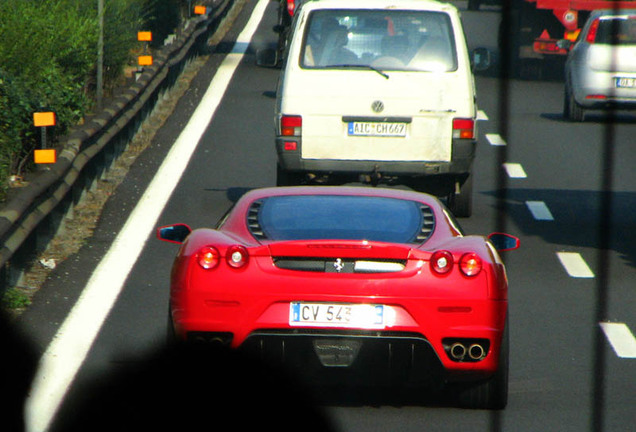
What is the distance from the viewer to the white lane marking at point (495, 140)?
21009mm

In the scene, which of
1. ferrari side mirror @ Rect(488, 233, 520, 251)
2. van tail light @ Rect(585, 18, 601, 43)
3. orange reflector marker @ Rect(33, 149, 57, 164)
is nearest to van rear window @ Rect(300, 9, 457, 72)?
orange reflector marker @ Rect(33, 149, 57, 164)

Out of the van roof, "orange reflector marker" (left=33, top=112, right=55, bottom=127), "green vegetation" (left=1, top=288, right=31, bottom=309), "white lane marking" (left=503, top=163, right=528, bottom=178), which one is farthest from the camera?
"white lane marking" (left=503, top=163, right=528, bottom=178)

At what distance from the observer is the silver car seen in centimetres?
2386

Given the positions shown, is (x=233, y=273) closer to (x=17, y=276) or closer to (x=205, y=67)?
(x=17, y=276)

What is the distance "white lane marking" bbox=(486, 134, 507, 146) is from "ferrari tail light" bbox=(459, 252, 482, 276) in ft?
43.7

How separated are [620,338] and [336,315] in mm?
2740

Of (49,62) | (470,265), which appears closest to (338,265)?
(470,265)

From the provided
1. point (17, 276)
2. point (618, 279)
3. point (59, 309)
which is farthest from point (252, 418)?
point (618, 279)

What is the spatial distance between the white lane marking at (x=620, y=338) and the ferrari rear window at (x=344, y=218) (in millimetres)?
1689

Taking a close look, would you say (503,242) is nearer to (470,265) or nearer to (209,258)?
(470,265)

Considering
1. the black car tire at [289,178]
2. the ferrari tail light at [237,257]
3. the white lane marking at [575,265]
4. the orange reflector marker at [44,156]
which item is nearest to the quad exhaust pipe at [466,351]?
the ferrari tail light at [237,257]

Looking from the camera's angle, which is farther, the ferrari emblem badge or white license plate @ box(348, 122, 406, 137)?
white license plate @ box(348, 122, 406, 137)

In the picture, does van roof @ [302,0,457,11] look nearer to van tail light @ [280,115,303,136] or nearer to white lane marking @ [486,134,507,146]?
van tail light @ [280,115,303,136]

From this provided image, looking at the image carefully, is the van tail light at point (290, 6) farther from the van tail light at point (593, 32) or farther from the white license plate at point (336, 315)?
the white license plate at point (336, 315)
